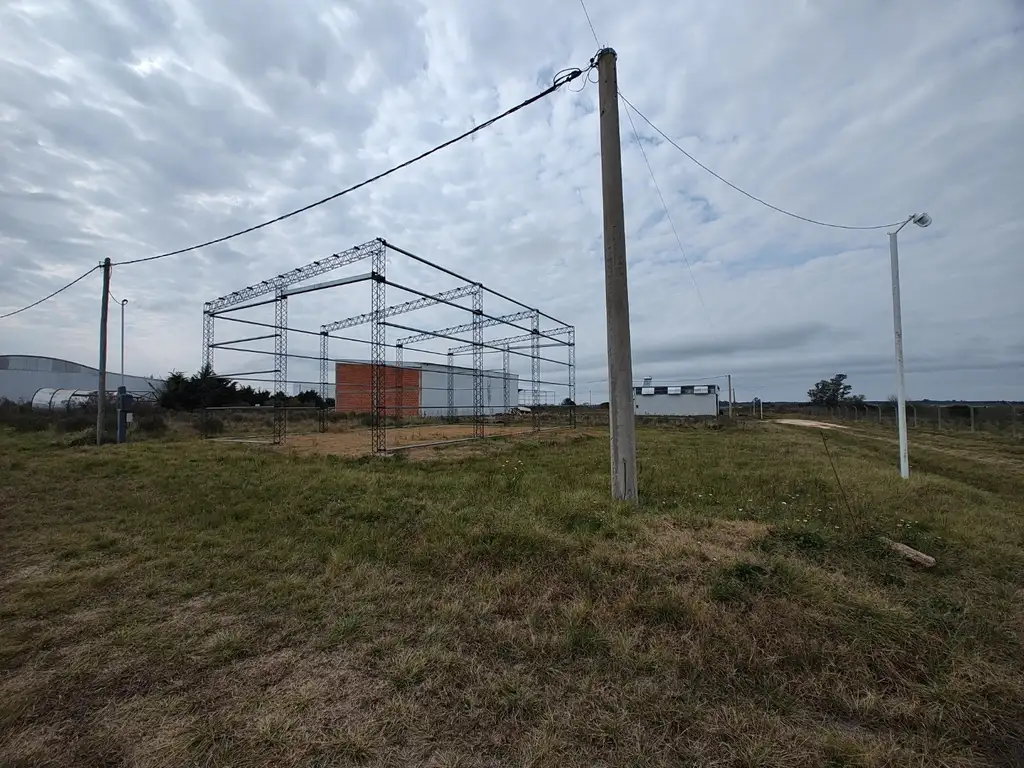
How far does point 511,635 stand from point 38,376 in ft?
180

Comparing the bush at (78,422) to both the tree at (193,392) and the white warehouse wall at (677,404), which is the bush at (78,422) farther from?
the white warehouse wall at (677,404)

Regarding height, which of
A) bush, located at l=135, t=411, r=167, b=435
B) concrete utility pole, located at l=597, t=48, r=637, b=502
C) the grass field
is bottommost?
the grass field

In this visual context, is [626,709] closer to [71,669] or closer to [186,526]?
[71,669]

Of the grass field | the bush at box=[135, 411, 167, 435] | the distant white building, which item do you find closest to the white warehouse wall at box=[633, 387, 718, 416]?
the distant white building

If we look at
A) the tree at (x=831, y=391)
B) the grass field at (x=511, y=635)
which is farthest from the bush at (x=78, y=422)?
the tree at (x=831, y=391)

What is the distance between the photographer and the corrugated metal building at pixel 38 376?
38.6m

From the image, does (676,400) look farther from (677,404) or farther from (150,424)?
(150,424)

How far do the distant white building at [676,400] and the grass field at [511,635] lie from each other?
42598 millimetres

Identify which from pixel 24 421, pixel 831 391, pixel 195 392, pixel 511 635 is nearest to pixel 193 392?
pixel 195 392

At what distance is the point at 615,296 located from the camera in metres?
5.67

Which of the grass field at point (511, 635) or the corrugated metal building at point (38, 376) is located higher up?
the corrugated metal building at point (38, 376)

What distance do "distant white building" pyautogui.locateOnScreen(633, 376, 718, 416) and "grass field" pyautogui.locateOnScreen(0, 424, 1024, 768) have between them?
42.6 metres

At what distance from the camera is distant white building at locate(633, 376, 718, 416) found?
46338mm

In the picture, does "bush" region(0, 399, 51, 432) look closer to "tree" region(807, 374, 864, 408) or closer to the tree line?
the tree line
